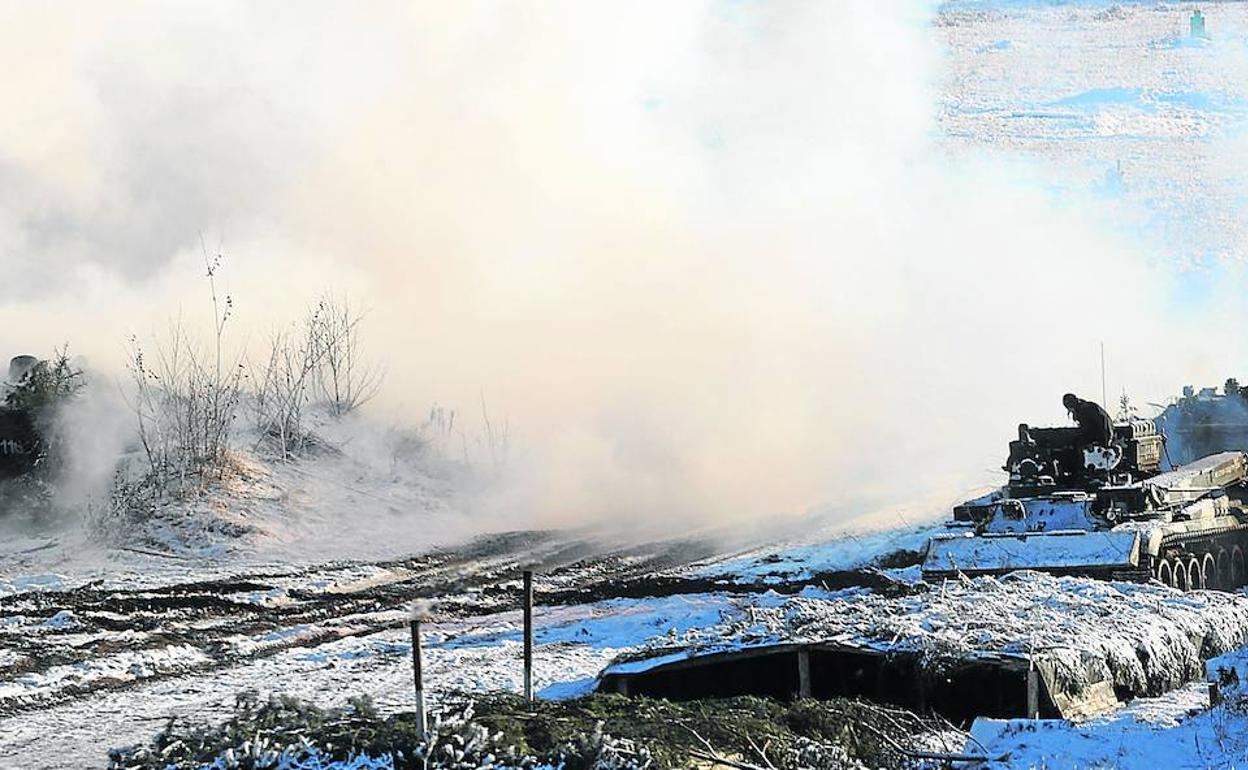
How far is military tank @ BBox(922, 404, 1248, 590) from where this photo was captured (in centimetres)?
1856

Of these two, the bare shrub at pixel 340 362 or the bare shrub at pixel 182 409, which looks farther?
the bare shrub at pixel 340 362

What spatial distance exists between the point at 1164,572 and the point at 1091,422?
10.2 feet

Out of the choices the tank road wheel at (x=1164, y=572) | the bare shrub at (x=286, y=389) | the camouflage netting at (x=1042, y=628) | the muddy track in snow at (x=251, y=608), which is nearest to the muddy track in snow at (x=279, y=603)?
the muddy track in snow at (x=251, y=608)

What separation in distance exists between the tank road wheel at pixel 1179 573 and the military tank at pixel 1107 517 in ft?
0.06

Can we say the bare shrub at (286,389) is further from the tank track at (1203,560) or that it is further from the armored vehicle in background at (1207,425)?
the tank track at (1203,560)

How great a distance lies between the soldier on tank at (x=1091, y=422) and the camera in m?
22.0

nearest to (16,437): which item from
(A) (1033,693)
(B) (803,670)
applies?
(B) (803,670)

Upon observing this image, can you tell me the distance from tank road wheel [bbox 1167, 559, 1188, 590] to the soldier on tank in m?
2.19

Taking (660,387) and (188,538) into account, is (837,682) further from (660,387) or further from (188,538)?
(660,387)

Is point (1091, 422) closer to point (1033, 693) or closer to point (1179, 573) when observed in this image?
point (1179, 573)

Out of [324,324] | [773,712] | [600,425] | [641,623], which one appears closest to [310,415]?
[324,324]

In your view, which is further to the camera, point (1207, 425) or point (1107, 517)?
point (1207, 425)

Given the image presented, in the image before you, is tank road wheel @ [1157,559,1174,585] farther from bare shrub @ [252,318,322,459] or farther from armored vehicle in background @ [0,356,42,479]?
armored vehicle in background @ [0,356,42,479]

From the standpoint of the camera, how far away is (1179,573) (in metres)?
20.2
